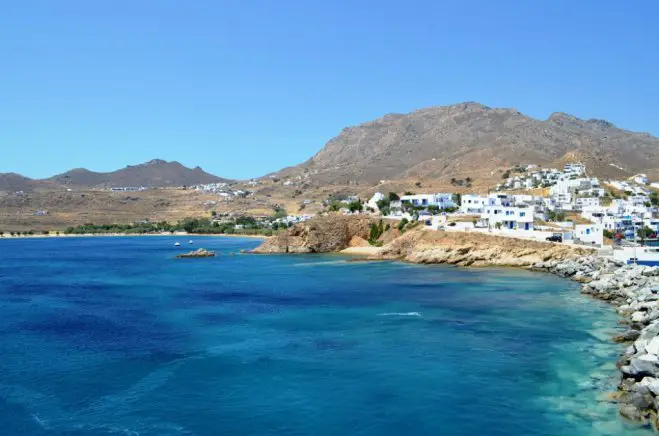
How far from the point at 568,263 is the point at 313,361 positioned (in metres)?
37.5

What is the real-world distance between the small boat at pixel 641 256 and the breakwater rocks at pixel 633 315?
1792mm

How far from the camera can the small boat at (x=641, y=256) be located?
175ft

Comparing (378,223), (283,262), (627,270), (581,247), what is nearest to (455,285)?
(627,270)

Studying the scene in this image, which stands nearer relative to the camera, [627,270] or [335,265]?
[627,270]

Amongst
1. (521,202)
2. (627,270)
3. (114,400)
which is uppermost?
(521,202)

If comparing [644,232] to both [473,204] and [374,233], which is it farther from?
[374,233]

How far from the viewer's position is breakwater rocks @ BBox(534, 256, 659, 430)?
20.4 meters

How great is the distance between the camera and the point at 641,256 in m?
54.1

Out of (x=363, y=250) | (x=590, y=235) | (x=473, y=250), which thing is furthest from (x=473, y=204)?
(x=590, y=235)

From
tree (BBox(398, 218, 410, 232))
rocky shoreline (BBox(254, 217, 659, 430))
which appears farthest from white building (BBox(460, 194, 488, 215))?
rocky shoreline (BBox(254, 217, 659, 430))

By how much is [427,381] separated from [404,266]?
44.3 metres

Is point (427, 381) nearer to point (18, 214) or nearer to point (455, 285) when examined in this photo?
point (455, 285)

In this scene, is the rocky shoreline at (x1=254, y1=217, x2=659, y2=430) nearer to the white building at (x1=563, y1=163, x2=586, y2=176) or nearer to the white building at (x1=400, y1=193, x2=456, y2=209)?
the white building at (x1=400, y1=193, x2=456, y2=209)

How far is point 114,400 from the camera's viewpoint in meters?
23.0
